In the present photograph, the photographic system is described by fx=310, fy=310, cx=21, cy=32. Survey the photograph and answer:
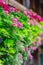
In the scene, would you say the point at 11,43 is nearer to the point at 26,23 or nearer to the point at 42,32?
the point at 26,23

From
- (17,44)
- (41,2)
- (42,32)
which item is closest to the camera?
(17,44)

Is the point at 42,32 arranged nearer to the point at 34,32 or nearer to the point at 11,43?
the point at 34,32

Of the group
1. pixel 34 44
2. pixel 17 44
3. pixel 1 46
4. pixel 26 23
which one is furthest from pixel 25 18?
pixel 1 46

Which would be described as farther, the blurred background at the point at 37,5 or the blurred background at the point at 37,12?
the blurred background at the point at 37,5

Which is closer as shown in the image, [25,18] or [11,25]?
[11,25]

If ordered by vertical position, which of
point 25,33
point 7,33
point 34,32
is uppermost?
point 7,33

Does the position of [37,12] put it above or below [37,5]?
below

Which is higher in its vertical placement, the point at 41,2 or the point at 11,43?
the point at 11,43

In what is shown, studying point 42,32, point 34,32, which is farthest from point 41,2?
point 34,32

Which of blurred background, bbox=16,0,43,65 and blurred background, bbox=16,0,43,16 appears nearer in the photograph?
blurred background, bbox=16,0,43,65

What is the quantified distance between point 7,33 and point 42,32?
2881 millimetres

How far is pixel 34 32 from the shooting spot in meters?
5.63

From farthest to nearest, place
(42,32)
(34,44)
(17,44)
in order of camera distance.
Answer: (42,32)
(34,44)
(17,44)

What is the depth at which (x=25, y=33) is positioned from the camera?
15.2 feet
